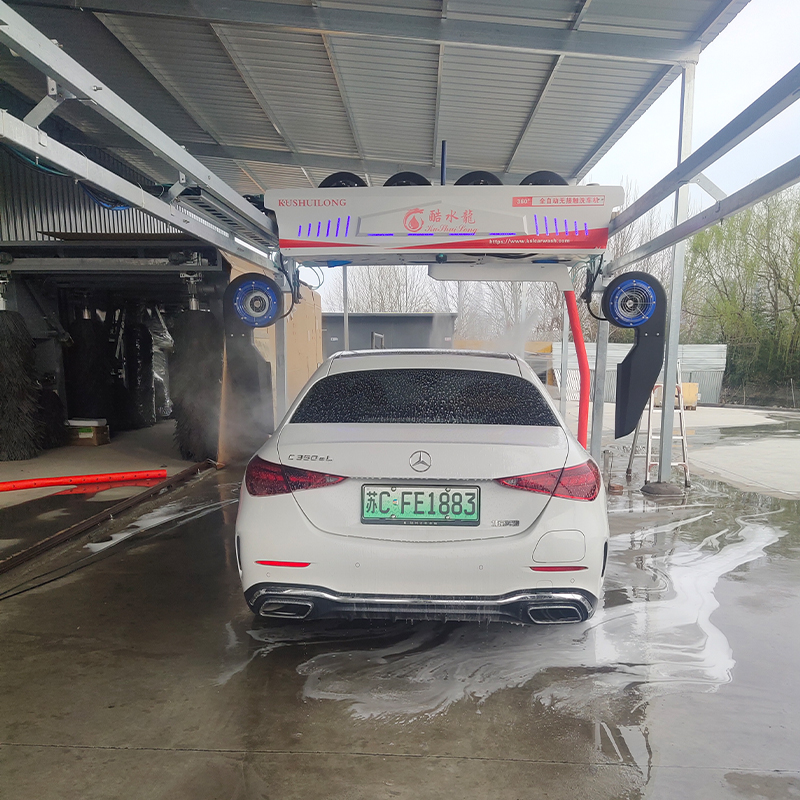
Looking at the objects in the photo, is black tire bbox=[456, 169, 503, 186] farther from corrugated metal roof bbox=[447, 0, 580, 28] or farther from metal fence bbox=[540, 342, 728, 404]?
metal fence bbox=[540, 342, 728, 404]

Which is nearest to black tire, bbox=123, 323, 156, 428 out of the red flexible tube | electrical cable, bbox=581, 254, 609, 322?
the red flexible tube

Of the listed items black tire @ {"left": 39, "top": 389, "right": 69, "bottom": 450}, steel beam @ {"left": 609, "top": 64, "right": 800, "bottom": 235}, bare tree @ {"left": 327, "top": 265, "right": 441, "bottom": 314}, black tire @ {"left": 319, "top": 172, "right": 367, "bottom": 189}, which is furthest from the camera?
bare tree @ {"left": 327, "top": 265, "right": 441, "bottom": 314}

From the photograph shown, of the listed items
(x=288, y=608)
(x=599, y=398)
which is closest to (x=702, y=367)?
(x=599, y=398)

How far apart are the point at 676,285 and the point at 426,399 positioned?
439 cm

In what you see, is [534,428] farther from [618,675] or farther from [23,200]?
[23,200]

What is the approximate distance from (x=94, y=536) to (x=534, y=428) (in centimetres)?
373

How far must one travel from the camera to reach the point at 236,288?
5.32 meters

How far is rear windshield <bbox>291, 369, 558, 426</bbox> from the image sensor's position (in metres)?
2.84

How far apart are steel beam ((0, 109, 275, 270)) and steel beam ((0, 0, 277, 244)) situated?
243 mm

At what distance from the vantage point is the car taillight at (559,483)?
97.7 inches

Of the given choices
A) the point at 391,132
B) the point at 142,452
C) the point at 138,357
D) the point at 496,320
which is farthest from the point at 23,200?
the point at 496,320

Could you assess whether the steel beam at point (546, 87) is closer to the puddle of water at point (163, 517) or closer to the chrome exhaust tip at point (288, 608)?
the chrome exhaust tip at point (288, 608)

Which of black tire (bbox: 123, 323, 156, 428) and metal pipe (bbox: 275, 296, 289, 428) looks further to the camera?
black tire (bbox: 123, 323, 156, 428)

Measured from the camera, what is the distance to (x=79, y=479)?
21.7 ft
